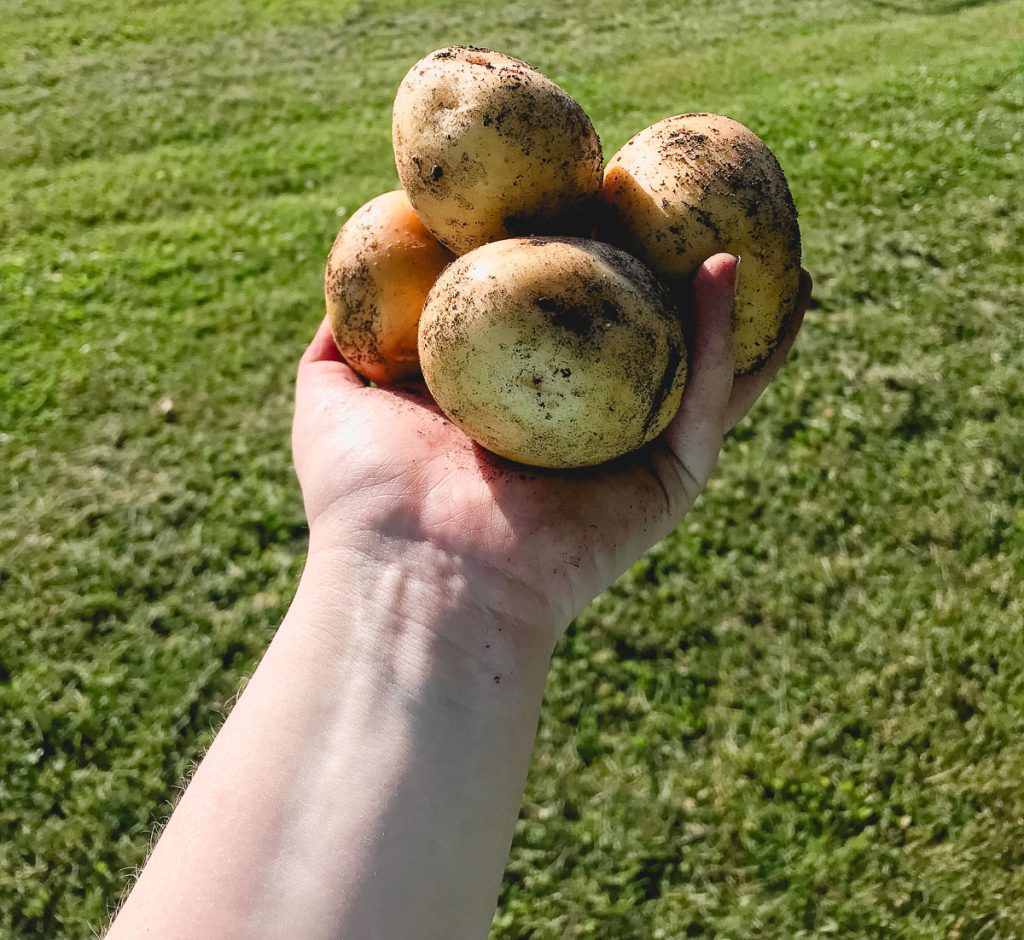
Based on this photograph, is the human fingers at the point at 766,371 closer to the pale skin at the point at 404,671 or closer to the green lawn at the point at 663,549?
the pale skin at the point at 404,671

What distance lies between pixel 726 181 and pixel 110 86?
8.10m

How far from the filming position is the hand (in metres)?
2.35

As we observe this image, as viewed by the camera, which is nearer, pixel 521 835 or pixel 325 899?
pixel 325 899

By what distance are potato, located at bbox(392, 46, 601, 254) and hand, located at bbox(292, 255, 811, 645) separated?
0.44 metres

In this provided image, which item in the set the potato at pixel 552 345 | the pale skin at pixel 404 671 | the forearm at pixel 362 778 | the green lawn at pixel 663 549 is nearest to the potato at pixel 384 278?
the pale skin at pixel 404 671

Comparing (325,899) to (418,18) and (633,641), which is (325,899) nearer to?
(633,641)

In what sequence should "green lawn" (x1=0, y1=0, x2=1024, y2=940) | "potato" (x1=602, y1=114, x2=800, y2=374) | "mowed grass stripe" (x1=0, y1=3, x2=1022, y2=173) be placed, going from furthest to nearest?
1. "mowed grass stripe" (x1=0, y1=3, x2=1022, y2=173)
2. "green lawn" (x1=0, y1=0, x2=1024, y2=940)
3. "potato" (x1=602, y1=114, x2=800, y2=374)

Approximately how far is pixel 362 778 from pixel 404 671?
0.28 m

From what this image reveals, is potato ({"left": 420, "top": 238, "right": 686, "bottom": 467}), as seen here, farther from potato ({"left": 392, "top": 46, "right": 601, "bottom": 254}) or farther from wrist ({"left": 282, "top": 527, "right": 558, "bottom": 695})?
wrist ({"left": 282, "top": 527, "right": 558, "bottom": 695})

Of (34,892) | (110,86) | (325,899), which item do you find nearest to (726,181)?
(325,899)

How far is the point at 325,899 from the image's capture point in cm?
178

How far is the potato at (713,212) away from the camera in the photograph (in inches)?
91.8

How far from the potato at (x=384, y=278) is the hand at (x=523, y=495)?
0.20 metres

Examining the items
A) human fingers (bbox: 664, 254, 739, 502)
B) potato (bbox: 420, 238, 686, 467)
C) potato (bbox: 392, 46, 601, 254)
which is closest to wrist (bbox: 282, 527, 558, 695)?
potato (bbox: 420, 238, 686, 467)
